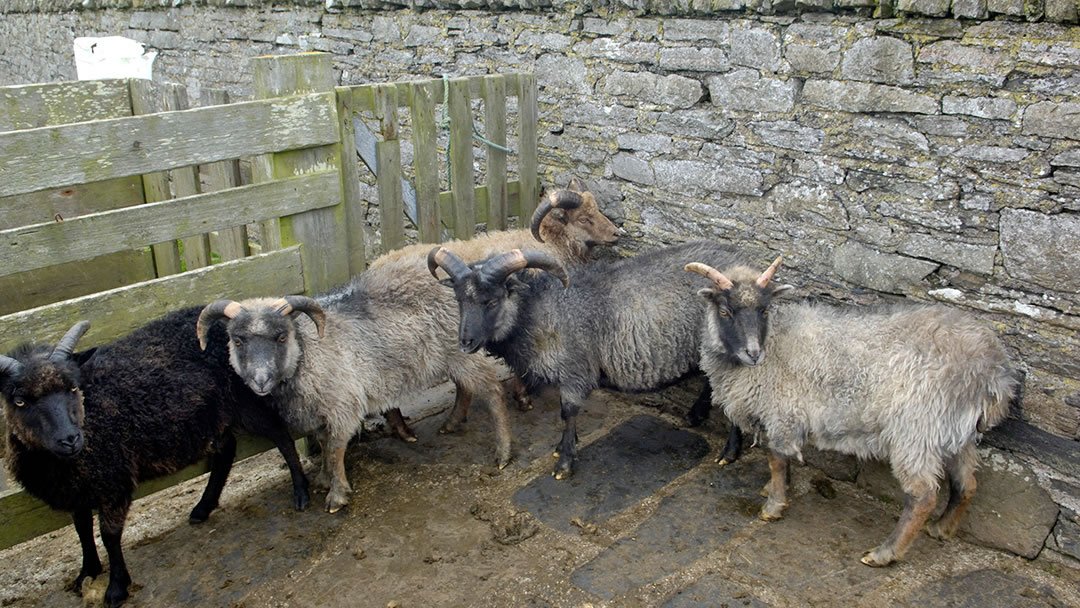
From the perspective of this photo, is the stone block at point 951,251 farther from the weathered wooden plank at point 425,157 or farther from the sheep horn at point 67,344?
the sheep horn at point 67,344

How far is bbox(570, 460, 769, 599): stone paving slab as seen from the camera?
15.6 ft

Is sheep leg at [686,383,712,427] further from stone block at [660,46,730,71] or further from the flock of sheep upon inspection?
stone block at [660,46,730,71]

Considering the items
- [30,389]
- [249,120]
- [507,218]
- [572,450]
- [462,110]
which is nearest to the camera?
[30,389]

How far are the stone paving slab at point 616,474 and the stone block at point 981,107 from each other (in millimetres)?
2965

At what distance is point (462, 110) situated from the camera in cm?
682

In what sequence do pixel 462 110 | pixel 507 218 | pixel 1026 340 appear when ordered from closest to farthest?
pixel 1026 340, pixel 462 110, pixel 507 218

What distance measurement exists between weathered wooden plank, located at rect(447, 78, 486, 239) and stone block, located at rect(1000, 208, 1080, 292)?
4.09 metres

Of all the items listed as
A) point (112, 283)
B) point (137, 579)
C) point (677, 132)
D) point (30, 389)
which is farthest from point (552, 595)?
point (112, 283)

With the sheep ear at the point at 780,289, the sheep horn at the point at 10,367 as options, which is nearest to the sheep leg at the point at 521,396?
the sheep ear at the point at 780,289

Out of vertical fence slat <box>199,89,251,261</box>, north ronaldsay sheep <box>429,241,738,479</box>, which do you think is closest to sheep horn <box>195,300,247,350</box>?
north ronaldsay sheep <box>429,241,738,479</box>

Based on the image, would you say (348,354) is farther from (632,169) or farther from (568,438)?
(632,169)

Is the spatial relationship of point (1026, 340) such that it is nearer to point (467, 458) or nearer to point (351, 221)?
point (467, 458)

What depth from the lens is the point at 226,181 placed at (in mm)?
6980

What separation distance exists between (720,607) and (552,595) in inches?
37.0
